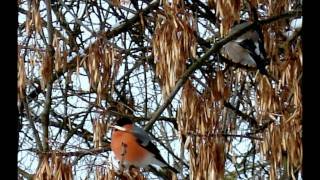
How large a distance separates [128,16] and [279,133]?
4.18 feet

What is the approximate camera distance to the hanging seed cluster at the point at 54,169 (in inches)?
56.7

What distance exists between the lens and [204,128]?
1.52m

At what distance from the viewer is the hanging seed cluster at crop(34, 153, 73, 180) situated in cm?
144

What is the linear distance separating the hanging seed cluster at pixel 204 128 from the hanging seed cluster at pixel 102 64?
0.74 ft

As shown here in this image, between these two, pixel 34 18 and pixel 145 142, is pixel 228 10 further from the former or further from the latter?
pixel 145 142

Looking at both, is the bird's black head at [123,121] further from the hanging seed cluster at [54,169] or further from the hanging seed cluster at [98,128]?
the hanging seed cluster at [54,169]

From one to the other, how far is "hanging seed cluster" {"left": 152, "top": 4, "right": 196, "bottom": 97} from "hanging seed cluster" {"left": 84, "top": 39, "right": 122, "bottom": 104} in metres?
0.20

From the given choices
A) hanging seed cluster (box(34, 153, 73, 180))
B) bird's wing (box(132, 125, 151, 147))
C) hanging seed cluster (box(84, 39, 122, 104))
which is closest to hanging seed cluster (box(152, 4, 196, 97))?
hanging seed cluster (box(84, 39, 122, 104))

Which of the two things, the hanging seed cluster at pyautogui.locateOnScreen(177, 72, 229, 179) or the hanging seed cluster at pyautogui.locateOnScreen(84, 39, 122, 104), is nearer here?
the hanging seed cluster at pyautogui.locateOnScreen(177, 72, 229, 179)

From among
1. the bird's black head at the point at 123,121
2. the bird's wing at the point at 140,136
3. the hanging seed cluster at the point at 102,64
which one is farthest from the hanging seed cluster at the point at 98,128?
the bird's wing at the point at 140,136

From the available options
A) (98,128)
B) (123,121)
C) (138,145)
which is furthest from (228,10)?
(138,145)

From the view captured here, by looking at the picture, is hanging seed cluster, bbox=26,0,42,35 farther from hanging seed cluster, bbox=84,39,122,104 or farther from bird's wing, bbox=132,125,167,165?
bird's wing, bbox=132,125,167,165
